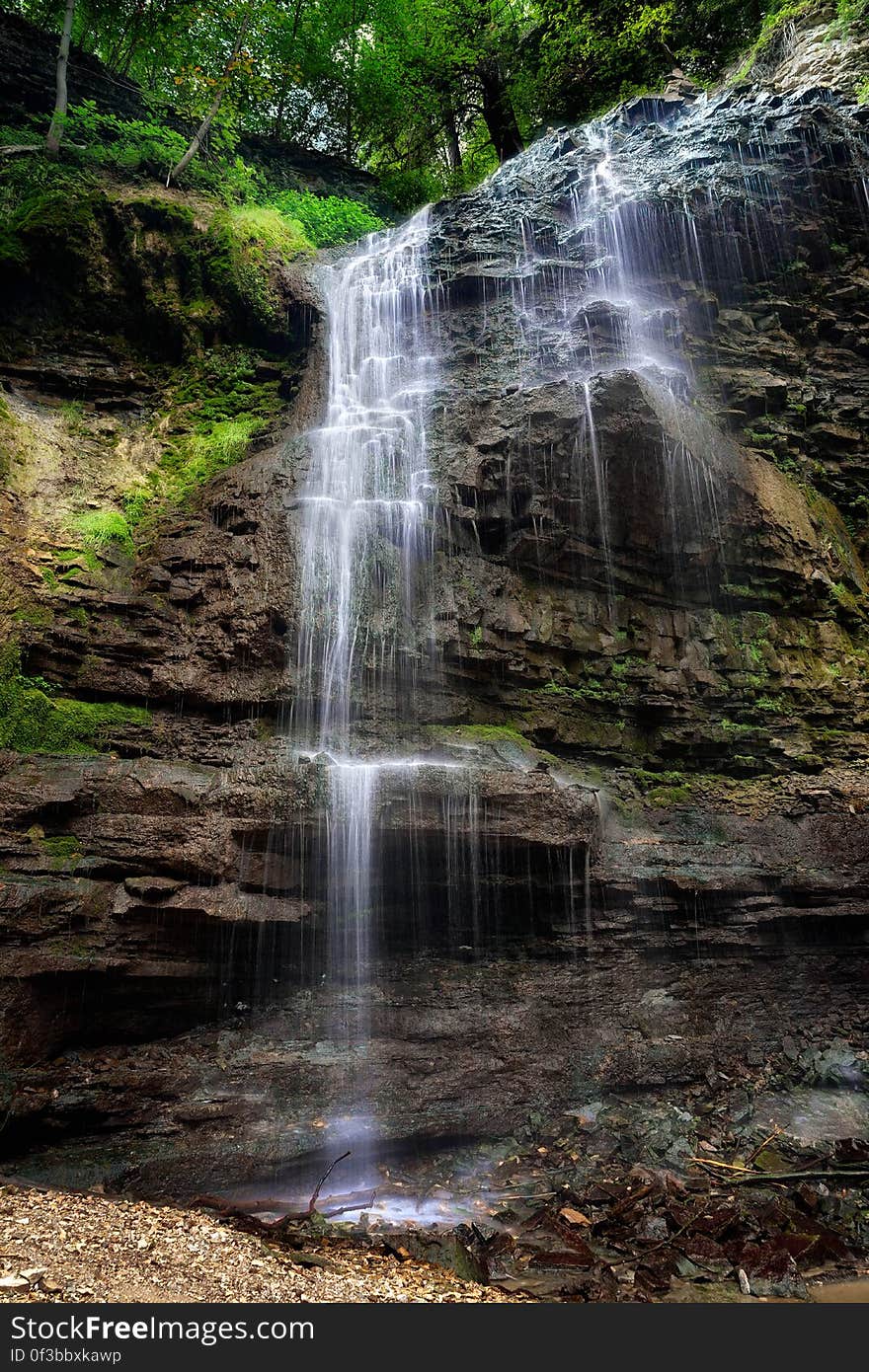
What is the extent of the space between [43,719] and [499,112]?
19979 millimetres

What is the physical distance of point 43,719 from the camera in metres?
7.51

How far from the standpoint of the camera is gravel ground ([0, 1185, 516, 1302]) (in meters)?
3.75

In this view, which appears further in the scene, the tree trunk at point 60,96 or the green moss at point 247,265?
the green moss at point 247,265

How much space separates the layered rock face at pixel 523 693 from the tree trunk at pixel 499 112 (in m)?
6.43

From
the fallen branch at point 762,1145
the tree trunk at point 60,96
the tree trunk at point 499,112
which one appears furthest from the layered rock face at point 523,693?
the tree trunk at point 499,112

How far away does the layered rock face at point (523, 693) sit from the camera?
6.73 metres

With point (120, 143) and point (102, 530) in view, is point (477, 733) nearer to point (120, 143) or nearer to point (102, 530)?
point (102, 530)

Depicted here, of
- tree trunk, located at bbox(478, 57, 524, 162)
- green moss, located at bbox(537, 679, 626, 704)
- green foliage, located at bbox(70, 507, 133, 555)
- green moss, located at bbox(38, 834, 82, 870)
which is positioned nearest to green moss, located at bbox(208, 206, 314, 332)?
green foliage, located at bbox(70, 507, 133, 555)

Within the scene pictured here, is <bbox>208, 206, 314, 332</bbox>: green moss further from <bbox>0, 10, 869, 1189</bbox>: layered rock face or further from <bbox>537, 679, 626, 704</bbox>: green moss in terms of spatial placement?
<bbox>537, 679, 626, 704</bbox>: green moss

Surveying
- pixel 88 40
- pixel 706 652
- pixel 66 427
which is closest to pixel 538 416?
pixel 706 652

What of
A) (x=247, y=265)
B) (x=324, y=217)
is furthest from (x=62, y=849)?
(x=324, y=217)

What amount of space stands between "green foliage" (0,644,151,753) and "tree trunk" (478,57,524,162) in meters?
18.8

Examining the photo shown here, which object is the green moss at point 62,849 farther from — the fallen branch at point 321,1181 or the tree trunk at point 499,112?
the tree trunk at point 499,112

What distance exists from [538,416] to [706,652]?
4034 mm
